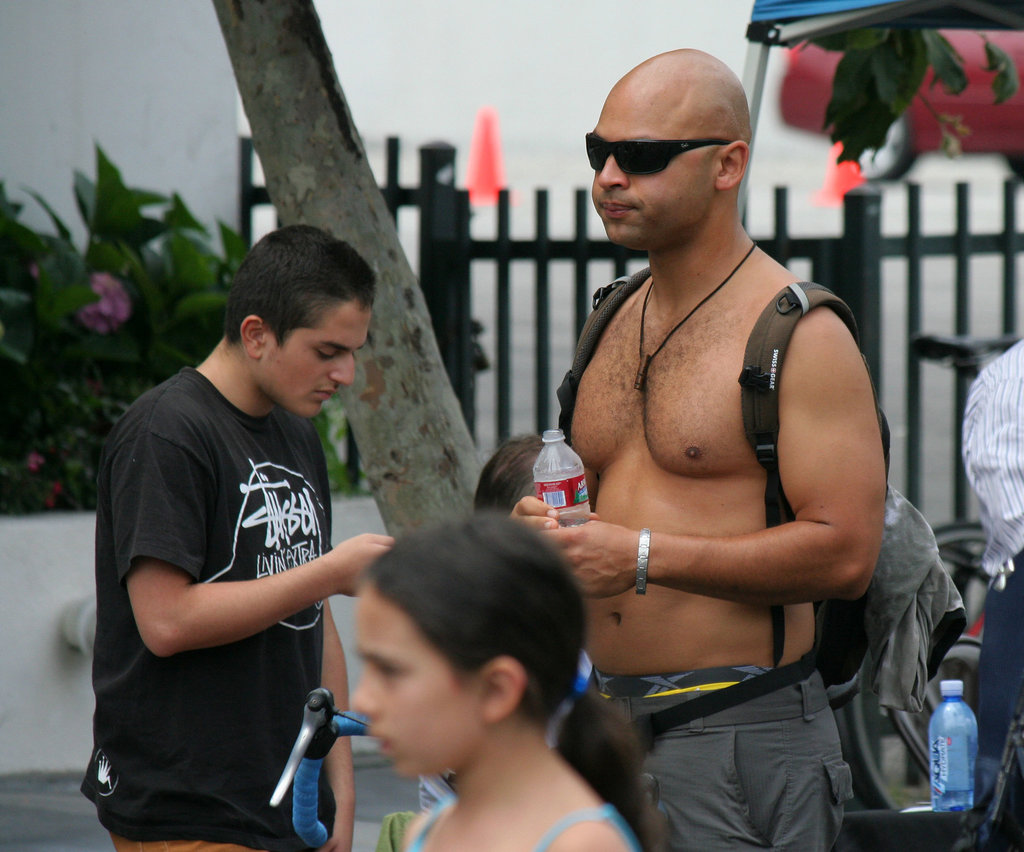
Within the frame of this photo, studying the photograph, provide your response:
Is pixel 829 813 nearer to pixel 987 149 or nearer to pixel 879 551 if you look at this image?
pixel 879 551

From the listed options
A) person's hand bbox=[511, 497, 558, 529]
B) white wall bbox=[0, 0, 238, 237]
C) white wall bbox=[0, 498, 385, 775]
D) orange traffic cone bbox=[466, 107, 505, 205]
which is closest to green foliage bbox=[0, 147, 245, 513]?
white wall bbox=[0, 498, 385, 775]

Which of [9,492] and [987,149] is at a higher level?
[987,149]

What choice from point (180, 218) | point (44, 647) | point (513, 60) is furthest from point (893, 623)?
point (513, 60)

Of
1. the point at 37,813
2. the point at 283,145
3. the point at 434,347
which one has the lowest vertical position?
the point at 37,813

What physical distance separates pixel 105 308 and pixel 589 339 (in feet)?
10.8

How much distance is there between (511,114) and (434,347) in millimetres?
21522

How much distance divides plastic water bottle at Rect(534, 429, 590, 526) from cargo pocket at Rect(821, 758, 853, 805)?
27.6 inches

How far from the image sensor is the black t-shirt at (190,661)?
2.56 m

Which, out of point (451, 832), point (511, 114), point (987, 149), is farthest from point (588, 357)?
point (511, 114)

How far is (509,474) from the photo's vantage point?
9.61 ft

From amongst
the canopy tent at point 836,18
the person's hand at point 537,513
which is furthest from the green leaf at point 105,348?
the person's hand at point 537,513

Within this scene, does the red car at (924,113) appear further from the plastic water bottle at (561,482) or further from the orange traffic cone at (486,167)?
the plastic water bottle at (561,482)

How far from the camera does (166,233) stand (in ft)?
20.6

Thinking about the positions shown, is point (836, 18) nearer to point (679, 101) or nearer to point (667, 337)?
point (679, 101)
